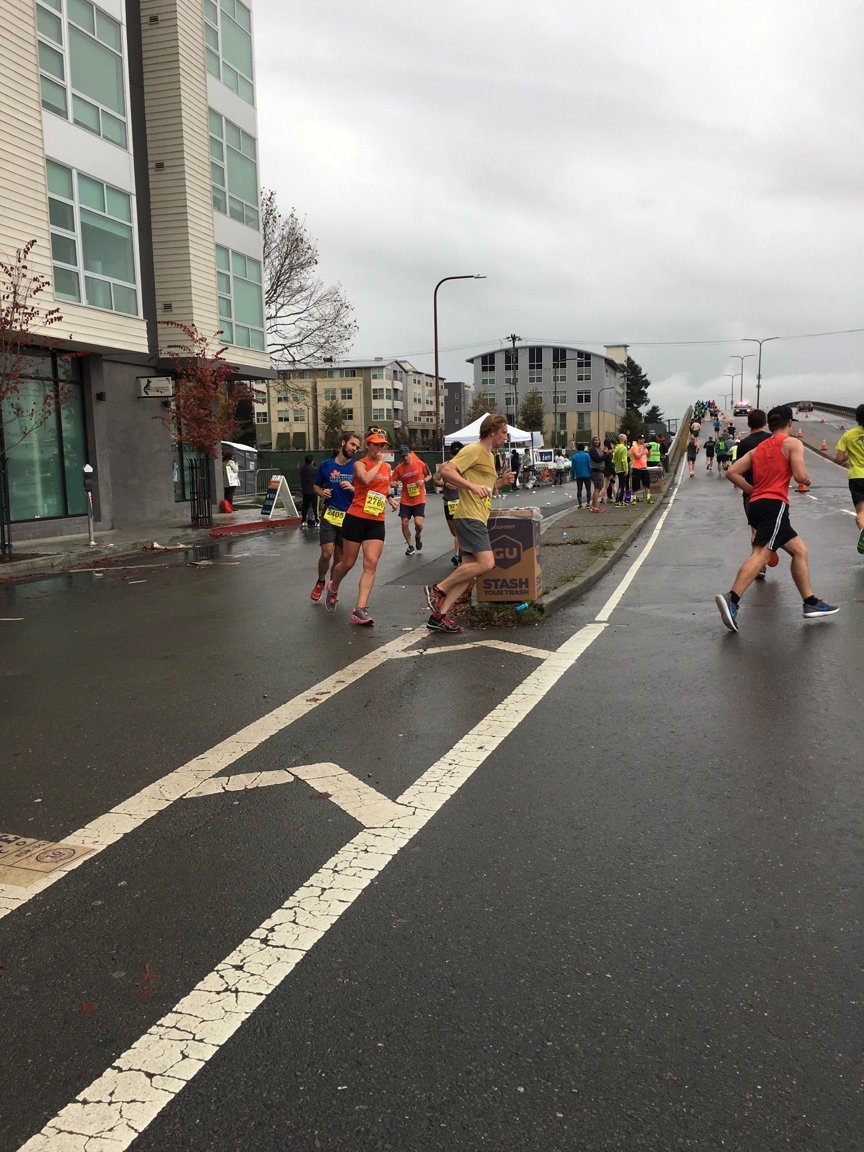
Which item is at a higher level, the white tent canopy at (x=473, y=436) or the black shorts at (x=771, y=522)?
the white tent canopy at (x=473, y=436)

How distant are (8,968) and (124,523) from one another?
70.4 ft

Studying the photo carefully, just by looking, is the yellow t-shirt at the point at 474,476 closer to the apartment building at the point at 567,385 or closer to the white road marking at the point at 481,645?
the white road marking at the point at 481,645

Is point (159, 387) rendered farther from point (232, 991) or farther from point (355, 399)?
point (355, 399)

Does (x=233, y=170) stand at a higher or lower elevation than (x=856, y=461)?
higher

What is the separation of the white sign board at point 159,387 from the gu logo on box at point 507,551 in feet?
51.8

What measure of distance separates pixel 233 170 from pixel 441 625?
2278cm

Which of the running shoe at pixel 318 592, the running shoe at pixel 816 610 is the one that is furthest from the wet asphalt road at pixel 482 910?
the running shoe at pixel 318 592

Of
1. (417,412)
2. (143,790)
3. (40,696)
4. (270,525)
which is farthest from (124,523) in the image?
(417,412)

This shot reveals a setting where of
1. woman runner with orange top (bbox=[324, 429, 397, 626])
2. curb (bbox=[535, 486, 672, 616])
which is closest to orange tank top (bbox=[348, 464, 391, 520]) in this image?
woman runner with orange top (bbox=[324, 429, 397, 626])

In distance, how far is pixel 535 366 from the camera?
13688cm

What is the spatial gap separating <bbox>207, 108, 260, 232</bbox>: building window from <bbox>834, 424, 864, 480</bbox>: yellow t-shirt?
19889mm

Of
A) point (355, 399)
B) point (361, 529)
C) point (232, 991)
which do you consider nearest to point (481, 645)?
point (361, 529)

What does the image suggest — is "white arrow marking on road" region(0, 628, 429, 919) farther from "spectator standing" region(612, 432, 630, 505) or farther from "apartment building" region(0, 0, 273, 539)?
"spectator standing" region(612, 432, 630, 505)

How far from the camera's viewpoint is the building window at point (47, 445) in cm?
1934
